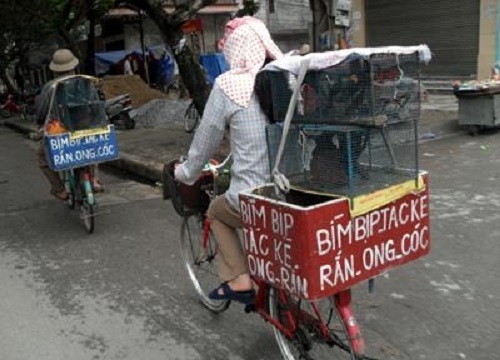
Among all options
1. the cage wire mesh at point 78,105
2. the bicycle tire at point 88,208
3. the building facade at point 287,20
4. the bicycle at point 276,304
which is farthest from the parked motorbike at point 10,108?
the bicycle at point 276,304

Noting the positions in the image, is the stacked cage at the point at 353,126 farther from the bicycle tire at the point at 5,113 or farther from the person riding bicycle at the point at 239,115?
the bicycle tire at the point at 5,113

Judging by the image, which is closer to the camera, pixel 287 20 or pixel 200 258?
pixel 200 258

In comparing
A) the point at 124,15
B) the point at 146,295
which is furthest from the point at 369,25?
the point at 146,295

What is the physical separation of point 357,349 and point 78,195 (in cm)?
457

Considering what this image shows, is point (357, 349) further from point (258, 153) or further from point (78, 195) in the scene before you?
point (78, 195)

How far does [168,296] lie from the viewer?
4.62 metres

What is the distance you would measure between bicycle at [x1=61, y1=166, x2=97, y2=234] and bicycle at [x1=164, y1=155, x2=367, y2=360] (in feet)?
7.14

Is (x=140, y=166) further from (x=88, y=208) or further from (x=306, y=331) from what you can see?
(x=306, y=331)

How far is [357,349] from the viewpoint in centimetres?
278

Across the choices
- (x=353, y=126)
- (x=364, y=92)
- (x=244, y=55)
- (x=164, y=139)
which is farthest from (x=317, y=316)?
(x=164, y=139)

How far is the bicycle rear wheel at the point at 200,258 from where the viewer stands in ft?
13.6

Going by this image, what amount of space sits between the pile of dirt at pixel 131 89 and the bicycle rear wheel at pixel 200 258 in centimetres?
1470

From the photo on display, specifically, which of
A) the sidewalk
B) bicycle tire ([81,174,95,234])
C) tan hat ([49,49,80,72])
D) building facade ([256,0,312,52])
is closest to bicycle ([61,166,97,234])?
bicycle tire ([81,174,95,234])

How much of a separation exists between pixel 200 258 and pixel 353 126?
1.96 meters
